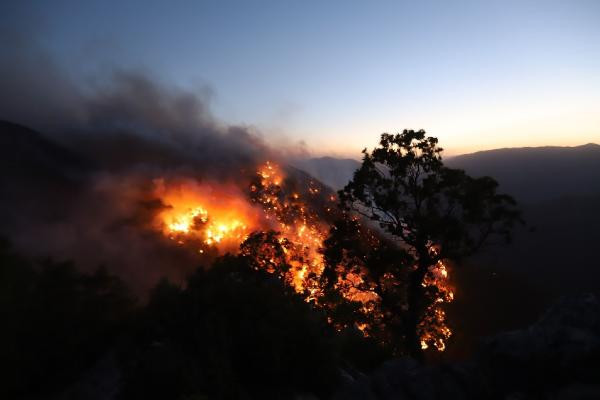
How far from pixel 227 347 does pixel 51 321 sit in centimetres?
861

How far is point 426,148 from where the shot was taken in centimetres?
1989

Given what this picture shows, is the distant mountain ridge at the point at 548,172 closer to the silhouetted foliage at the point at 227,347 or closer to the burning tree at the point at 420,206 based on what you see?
the burning tree at the point at 420,206

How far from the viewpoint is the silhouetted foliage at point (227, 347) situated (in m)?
11.3

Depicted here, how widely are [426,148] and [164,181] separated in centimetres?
7188

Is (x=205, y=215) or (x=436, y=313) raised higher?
(x=205, y=215)

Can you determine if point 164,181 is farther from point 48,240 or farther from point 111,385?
point 111,385

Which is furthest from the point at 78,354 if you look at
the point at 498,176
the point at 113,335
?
the point at 498,176

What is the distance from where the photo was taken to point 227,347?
12.8m

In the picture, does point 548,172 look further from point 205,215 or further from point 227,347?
point 227,347

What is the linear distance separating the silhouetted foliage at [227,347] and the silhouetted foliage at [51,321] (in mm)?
3315

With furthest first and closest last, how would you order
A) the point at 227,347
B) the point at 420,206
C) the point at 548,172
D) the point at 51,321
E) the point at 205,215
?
the point at 548,172 → the point at 205,215 → the point at 420,206 → the point at 51,321 → the point at 227,347

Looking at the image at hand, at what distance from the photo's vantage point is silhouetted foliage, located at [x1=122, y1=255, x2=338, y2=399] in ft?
37.0

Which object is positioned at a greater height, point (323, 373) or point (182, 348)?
point (182, 348)

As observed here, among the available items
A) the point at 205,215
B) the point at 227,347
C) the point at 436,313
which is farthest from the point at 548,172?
the point at 227,347
